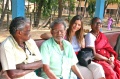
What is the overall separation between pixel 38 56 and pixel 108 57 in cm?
181

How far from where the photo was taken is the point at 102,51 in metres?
4.07

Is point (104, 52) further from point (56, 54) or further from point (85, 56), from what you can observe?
point (56, 54)

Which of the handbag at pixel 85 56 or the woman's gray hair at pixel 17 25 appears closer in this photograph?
the woman's gray hair at pixel 17 25

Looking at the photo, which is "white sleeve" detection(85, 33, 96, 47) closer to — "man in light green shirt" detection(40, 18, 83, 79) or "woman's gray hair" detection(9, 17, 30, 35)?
"man in light green shirt" detection(40, 18, 83, 79)

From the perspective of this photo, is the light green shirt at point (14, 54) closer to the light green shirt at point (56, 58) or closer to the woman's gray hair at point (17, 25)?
the woman's gray hair at point (17, 25)

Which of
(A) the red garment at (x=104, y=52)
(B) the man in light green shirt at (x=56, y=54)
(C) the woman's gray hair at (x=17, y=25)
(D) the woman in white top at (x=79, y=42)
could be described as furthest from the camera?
(A) the red garment at (x=104, y=52)

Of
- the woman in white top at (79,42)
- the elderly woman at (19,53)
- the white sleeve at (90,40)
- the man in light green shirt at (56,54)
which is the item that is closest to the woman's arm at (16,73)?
the elderly woman at (19,53)

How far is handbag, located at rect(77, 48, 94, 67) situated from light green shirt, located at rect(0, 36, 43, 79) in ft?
3.52

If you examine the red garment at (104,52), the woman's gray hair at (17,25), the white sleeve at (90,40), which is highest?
the woman's gray hair at (17,25)

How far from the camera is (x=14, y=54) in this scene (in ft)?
8.30

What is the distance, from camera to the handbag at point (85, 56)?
11.7ft

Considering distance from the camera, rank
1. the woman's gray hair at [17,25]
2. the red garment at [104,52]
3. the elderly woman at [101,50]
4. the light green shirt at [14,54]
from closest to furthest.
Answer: the light green shirt at [14,54] < the woman's gray hair at [17,25] < the red garment at [104,52] < the elderly woman at [101,50]

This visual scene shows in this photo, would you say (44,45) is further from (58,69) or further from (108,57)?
(108,57)

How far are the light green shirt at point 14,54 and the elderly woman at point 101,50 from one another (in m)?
1.45
